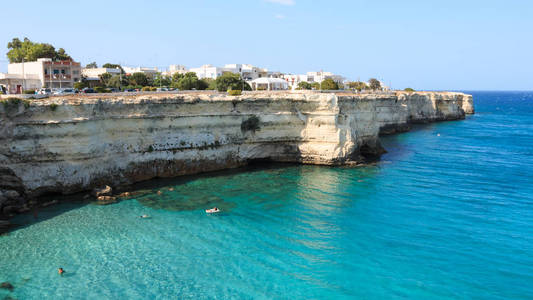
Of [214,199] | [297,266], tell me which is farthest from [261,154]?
[297,266]

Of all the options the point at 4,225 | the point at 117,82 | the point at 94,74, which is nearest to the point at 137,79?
the point at 117,82

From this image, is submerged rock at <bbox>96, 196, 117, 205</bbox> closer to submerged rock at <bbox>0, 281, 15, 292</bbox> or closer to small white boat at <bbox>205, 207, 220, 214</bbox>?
small white boat at <bbox>205, 207, 220, 214</bbox>

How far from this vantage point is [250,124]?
114 feet

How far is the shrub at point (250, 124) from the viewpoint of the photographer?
114ft

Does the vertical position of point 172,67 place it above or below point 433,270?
above

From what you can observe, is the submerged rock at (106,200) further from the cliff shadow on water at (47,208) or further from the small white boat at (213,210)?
the small white boat at (213,210)

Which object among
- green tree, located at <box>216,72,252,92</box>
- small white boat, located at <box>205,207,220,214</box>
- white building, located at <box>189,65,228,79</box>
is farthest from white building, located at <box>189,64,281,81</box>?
small white boat, located at <box>205,207,220,214</box>

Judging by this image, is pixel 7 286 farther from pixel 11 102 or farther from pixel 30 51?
pixel 30 51

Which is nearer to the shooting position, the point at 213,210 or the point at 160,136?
the point at 213,210

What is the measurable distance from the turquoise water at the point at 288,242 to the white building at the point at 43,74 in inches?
1306

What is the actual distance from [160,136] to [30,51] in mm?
43043

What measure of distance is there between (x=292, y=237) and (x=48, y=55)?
5835cm

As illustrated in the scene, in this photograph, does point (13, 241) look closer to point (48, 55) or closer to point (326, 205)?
point (326, 205)

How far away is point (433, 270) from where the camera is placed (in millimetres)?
17453
